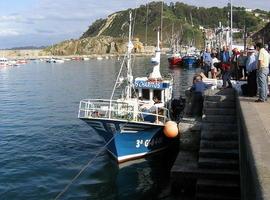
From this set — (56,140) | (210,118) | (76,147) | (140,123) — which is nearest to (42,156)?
(76,147)

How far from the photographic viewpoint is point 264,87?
14.4 metres

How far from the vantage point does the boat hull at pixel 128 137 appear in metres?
19.8

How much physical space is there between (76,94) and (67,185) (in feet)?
117

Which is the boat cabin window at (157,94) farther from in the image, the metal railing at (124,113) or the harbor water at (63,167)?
the harbor water at (63,167)

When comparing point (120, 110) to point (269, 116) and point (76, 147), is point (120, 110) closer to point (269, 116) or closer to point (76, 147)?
point (76, 147)

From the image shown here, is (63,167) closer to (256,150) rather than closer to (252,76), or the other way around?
(252,76)

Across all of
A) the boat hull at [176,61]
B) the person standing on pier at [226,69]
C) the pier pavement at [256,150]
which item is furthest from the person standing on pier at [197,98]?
the boat hull at [176,61]

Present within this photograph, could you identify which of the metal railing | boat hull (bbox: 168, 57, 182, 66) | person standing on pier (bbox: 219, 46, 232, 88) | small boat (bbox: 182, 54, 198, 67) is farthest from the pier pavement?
boat hull (bbox: 168, 57, 182, 66)

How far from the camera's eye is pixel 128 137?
20.1 m

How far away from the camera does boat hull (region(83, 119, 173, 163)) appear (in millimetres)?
19766

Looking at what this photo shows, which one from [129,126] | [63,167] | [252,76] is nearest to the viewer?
[252,76]

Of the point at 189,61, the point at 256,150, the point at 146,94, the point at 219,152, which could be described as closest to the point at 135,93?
the point at 146,94

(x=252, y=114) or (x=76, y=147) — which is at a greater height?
(x=252, y=114)

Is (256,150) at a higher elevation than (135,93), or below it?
higher
